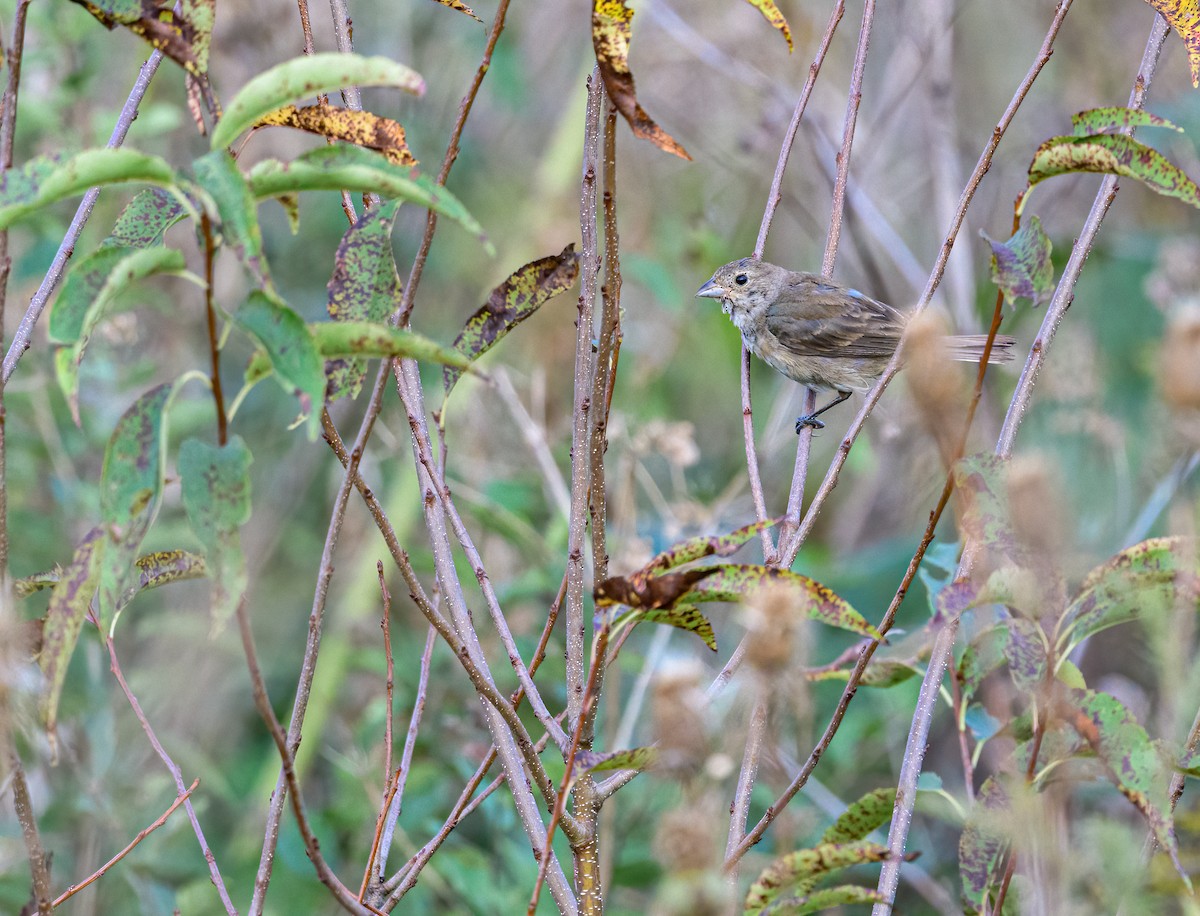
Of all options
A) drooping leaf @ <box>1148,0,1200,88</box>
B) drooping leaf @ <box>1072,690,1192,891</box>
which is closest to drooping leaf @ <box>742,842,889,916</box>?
drooping leaf @ <box>1072,690,1192,891</box>

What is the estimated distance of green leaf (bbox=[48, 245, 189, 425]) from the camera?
1171mm

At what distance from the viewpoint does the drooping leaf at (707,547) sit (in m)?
1.43

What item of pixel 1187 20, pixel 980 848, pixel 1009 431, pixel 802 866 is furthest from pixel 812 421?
pixel 802 866

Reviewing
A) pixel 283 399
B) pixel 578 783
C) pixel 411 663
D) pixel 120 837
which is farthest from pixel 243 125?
pixel 283 399

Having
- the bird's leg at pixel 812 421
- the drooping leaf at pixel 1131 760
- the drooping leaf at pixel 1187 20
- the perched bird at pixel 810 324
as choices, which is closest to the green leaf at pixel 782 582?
the drooping leaf at pixel 1131 760

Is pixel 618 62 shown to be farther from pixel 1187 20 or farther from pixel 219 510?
pixel 1187 20

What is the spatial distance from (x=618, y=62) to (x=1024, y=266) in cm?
52

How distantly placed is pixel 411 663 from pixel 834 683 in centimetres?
156

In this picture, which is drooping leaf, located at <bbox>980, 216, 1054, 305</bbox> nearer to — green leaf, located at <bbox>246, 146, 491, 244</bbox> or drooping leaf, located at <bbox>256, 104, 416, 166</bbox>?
green leaf, located at <bbox>246, 146, 491, 244</bbox>

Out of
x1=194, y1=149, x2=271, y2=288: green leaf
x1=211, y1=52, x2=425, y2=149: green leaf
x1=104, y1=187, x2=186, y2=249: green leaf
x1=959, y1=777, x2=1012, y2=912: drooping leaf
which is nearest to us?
x1=194, y1=149, x2=271, y2=288: green leaf

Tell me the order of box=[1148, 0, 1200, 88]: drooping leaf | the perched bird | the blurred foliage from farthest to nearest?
the perched bird < the blurred foliage < box=[1148, 0, 1200, 88]: drooping leaf

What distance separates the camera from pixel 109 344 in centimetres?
416

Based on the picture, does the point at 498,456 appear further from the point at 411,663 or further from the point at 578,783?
the point at 578,783

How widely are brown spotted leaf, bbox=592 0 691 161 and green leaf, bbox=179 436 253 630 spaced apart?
1.98 feet
